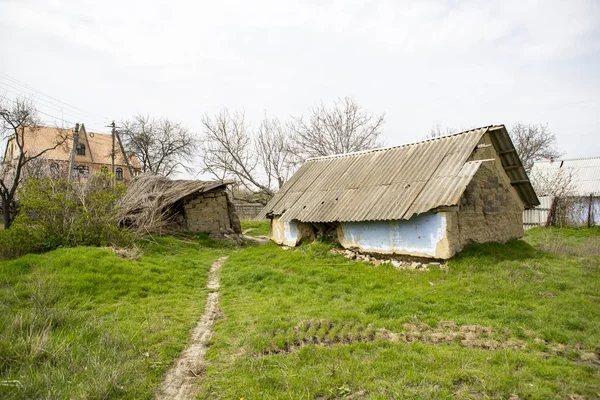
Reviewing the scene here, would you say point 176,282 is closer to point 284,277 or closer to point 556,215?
point 284,277

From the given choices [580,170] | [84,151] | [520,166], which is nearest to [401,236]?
[520,166]

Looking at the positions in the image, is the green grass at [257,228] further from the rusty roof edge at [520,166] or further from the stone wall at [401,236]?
the rusty roof edge at [520,166]

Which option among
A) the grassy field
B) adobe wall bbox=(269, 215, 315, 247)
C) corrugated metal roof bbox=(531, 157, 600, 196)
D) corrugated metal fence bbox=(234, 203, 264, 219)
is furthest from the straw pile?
corrugated metal roof bbox=(531, 157, 600, 196)

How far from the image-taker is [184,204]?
17031 mm

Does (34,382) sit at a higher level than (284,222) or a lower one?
lower

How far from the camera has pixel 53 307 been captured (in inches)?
259

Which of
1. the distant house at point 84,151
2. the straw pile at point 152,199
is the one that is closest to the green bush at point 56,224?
the straw pile at point 152,199

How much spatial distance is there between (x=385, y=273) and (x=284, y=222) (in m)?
5.40

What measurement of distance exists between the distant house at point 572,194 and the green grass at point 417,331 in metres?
13.5

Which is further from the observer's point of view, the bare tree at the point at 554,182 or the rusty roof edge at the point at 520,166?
the bare tree at the point at 554,182

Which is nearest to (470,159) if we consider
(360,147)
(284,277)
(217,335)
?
(284,277)

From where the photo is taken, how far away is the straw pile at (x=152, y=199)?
13.9 m

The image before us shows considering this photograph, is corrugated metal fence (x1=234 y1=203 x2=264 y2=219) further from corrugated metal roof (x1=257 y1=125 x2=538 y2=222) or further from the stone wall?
the stone wall

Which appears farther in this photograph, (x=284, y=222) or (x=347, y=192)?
(x=284, y=222)
